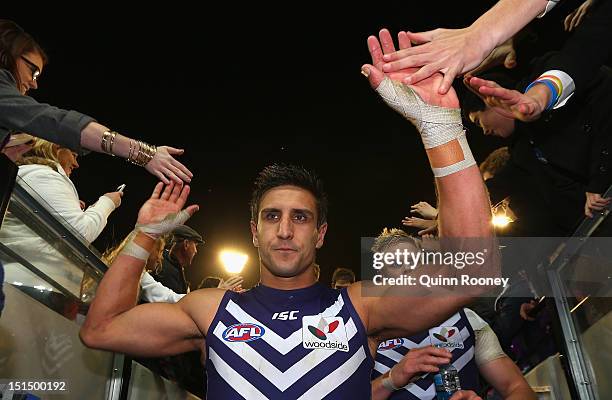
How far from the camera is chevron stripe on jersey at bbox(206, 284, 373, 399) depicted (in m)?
2.44

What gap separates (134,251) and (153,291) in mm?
967

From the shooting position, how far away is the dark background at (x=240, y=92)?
8586 millimetres

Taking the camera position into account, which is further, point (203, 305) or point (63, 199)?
point (63, 199)

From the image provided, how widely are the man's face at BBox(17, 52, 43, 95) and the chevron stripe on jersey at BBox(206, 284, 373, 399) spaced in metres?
1.59

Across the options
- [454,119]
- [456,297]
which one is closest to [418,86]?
[454,119]

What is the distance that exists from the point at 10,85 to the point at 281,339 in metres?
1.76

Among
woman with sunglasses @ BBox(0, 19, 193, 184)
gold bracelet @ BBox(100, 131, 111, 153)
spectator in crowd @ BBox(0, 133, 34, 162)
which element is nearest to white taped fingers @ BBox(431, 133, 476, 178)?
woman with sunglasses @ BBox(0, 19, 193, 184)

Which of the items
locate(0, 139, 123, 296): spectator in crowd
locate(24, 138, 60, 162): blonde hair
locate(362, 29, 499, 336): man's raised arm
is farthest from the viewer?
locate(24, 138, 60, 162): blonde hair

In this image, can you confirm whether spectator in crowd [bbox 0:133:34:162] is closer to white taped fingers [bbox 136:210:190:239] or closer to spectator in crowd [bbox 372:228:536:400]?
white taped fingers [bbox 136:210:190:239]

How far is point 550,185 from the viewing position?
3234 millimetres

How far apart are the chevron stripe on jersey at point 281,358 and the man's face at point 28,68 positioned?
62.5 inches

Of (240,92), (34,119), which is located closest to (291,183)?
(34,119)

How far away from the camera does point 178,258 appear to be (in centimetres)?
490

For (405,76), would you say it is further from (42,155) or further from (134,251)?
(42,155)
